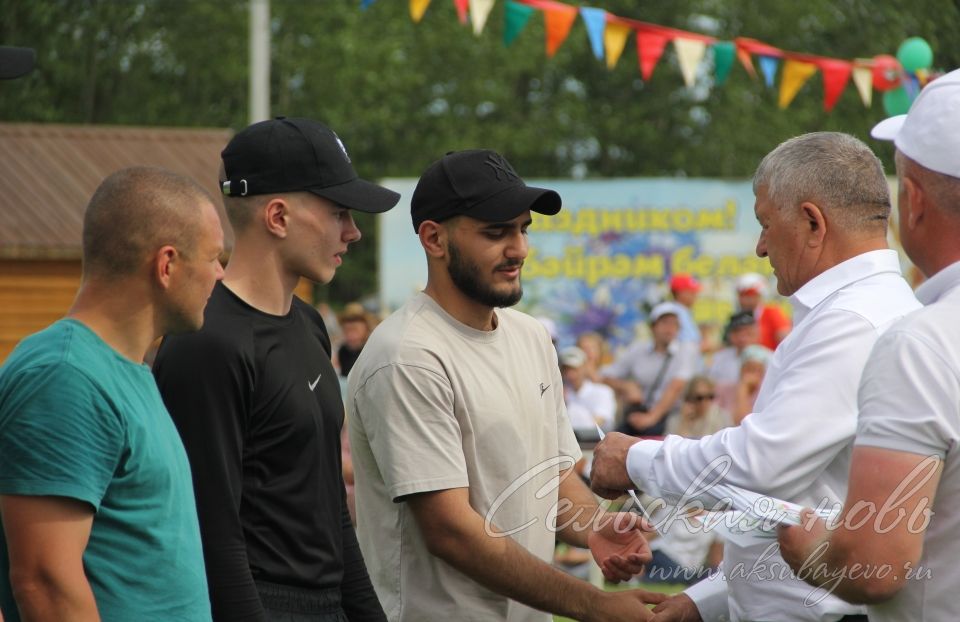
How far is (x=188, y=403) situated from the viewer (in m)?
3.12

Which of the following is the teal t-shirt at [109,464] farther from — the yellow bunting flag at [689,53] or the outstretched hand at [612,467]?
the yellow bunting flag at [689,53]

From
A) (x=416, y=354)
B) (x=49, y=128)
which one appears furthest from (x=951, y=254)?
(x=49, y=128)

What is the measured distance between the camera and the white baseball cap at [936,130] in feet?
8.84

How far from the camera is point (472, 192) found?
3898 millimetres

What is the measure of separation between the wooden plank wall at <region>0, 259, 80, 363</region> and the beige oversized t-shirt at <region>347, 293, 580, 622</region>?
14.2m

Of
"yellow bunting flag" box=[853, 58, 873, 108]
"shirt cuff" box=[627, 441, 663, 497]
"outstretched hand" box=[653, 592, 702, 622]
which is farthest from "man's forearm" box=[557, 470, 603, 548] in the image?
"yellow bunting flag" box=[853, 58, 873, 108]

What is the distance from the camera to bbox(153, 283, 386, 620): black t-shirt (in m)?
3.11

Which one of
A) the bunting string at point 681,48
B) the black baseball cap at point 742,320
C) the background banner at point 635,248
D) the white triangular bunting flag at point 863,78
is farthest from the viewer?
the background banner at point 635,248

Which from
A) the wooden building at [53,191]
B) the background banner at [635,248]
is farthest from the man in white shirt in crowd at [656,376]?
the wooden building at [53,191]

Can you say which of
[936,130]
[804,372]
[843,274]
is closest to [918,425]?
[936,130]

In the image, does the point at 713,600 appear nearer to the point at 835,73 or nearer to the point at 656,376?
the point at 656,376

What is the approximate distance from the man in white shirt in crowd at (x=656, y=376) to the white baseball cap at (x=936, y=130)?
883 centimetres

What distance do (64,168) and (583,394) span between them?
31.4 feet

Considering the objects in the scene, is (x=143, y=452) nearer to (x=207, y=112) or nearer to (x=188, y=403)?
(x=188, y=403)
